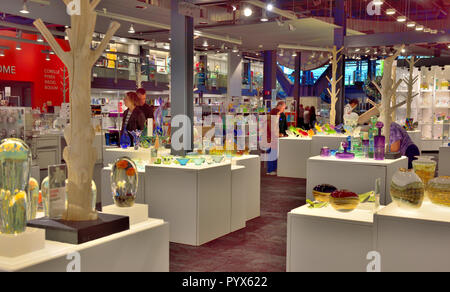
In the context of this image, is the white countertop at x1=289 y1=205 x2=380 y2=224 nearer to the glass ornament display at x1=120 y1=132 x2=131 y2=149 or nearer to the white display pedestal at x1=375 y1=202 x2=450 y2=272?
the white display pedestal at x1=375 y1=202 x2=450 y2=272

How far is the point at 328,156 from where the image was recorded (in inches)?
174

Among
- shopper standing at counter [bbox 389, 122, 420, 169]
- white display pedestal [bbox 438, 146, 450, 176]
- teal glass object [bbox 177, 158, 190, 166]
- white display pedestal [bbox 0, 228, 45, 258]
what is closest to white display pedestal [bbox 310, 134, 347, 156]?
white display pedestal [bbox 438, 146, 450, 176]

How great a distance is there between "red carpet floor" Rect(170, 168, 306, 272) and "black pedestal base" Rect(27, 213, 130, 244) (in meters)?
1.82

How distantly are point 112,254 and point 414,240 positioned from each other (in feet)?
4.67

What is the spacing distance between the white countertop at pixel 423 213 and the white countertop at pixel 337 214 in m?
0.13

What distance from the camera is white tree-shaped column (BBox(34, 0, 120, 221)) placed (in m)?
1.85

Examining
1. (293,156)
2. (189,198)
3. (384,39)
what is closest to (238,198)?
(189,198)

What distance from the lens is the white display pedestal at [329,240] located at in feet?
8.31

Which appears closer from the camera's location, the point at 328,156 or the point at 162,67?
the point at 328,156

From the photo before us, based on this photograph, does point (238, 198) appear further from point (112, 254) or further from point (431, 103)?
point (431, 103)

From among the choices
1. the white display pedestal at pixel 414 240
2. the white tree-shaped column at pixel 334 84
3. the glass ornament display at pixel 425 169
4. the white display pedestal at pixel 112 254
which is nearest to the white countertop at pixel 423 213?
the white display pedestal at pixel 414 240
